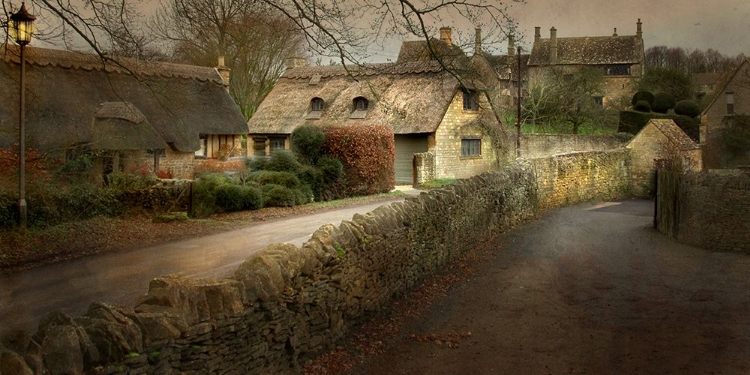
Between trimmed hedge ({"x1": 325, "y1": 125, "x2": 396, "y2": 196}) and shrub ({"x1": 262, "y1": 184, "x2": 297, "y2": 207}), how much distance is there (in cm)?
363

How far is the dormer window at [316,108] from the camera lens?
121 ft

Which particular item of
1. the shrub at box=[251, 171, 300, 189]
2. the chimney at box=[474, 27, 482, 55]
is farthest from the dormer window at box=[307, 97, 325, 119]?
the chimney at box=[474, 27, 482, 55]

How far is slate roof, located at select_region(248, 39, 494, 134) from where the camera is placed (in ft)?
112

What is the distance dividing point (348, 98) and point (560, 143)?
11.6 metres

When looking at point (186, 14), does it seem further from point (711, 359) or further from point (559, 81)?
point (559, 81)

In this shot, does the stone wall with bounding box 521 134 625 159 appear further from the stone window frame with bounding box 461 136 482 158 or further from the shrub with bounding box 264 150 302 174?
the shrub with bounding box 264 150 302 174

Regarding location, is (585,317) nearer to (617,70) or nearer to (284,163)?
(284,163)

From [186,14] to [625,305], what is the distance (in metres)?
7.82

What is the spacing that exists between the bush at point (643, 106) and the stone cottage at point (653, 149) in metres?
15.2

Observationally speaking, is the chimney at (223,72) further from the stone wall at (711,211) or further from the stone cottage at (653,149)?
the stone wall at (711,211)

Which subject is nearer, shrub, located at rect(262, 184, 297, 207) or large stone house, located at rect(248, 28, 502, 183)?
shrub, located at rect(262, 184, 297, 207)

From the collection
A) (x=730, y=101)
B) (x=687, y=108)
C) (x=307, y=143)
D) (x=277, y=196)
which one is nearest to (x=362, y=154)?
(x=307, y=143)

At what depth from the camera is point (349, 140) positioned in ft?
83.1

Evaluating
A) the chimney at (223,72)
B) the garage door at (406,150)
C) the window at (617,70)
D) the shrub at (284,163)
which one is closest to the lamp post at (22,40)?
the shrub at (284,163)
